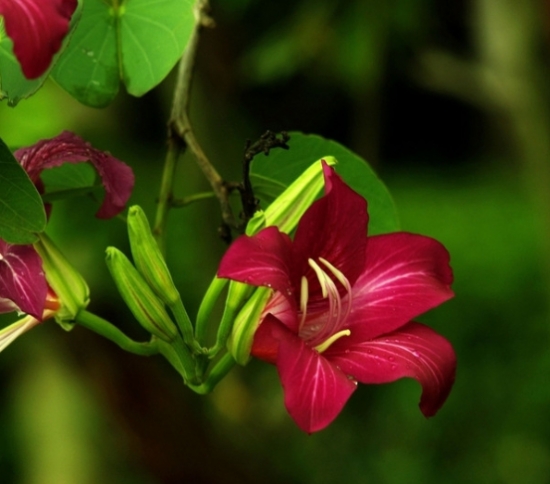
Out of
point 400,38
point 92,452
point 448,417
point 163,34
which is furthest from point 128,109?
point 163,34

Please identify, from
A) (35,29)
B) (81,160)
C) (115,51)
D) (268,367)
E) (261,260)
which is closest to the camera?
(35,29)

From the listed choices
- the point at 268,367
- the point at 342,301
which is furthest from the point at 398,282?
the point at 268,367

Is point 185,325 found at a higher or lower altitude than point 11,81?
lower

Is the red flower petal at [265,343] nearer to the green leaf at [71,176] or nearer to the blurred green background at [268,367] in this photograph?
the green leaf at [71,176]

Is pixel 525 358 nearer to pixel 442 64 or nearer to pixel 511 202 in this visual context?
pixel 442 64

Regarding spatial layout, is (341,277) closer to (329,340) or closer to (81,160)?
(329,340)

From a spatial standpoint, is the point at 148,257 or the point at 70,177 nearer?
the point at 148,257

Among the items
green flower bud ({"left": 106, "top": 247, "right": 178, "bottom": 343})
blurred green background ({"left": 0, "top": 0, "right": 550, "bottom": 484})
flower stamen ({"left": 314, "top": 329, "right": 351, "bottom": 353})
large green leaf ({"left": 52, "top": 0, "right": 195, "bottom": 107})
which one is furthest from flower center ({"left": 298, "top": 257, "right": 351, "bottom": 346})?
blurred green background ({"left": 0, "top": 0, "right": 550, "bottom": 484})
